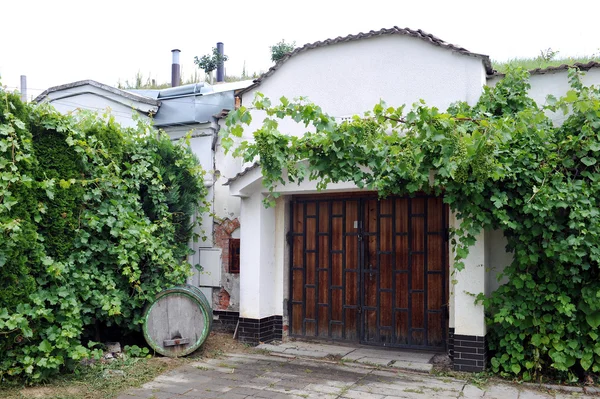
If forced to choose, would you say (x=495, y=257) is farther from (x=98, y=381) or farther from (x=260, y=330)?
(x=98, y=381)

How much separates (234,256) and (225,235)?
387mm

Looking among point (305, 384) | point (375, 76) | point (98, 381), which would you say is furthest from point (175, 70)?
point (305, 384)

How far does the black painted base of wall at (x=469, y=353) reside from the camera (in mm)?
6441

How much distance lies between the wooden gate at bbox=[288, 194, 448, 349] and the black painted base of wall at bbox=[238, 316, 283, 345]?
0.23 meters

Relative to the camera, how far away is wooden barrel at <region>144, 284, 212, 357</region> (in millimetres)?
7008

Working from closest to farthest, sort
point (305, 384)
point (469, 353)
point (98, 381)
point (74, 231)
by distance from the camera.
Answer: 1. point (98, 381)
2. point (305, 384)
3. point (74, 231)
4. point (469, 353)

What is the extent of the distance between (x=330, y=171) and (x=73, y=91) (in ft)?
19.9

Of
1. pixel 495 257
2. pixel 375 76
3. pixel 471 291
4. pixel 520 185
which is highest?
pixel 375 76

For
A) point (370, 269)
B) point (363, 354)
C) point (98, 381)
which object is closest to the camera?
point (98, 381)

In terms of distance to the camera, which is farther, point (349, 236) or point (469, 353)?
point (349, 236)

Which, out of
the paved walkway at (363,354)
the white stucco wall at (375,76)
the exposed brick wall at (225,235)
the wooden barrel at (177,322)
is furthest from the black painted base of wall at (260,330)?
the white stucco wall at (375,76)

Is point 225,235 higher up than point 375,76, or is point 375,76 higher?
point 375,76

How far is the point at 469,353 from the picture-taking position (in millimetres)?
6492

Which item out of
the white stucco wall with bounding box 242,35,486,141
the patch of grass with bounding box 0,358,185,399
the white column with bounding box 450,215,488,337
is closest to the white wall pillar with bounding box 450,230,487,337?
the white column with bounding box 450,215,488,337
